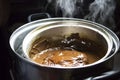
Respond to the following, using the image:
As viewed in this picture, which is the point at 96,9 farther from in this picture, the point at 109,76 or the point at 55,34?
the point at 109,76

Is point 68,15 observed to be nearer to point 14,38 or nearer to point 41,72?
point 14,38

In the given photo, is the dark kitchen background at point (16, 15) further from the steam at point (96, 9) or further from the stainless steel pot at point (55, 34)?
the stainless steel pot at point (55, 34)

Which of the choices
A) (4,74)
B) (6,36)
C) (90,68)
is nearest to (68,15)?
(6,36)

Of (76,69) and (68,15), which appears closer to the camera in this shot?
(76,69)

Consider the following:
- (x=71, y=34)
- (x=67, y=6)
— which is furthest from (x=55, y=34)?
(x=67, y=6)

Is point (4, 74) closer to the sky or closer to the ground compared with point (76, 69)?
closer to the ground

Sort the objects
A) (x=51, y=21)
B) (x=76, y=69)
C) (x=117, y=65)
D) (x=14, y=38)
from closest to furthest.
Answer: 1. (x=76, y=69)
2. (x=14, y=38)
3. (x=51, y=21)
4. (x=117, y=65)

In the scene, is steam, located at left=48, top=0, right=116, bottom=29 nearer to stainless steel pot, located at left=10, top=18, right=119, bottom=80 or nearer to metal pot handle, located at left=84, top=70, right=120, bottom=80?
stainless steel pot, located at left=10, top=18, right=119, bottom=80
